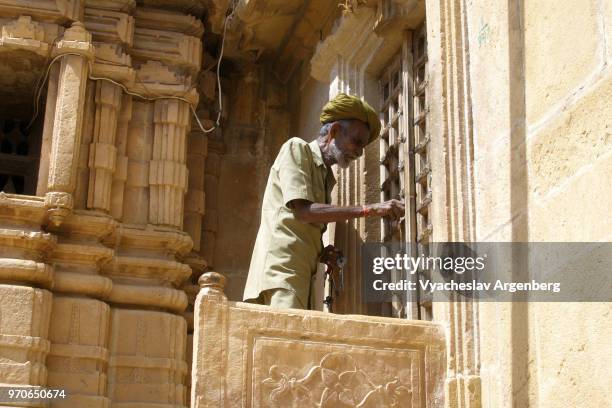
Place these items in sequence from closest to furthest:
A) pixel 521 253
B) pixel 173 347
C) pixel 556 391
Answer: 1. pixel 556 391
2. pixel 521 253
3. pixel 173 347

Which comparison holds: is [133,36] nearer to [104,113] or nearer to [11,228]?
[104,113]

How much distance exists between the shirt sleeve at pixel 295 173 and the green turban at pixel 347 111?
0.26 metres

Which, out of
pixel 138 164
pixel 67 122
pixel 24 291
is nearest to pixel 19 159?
pixel 67 122

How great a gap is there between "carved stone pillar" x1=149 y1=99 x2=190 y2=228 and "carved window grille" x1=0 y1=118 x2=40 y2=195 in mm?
979

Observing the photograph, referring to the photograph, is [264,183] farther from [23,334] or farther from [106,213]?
[23,334]

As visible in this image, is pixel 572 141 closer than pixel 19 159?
Yes

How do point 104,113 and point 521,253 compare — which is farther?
point 104,113

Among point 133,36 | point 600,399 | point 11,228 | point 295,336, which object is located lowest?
point 600,399

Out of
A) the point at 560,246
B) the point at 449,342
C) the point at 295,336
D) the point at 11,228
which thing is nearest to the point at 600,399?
the point at 560,246

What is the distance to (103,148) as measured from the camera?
8.02 meters

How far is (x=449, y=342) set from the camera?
4539 mm

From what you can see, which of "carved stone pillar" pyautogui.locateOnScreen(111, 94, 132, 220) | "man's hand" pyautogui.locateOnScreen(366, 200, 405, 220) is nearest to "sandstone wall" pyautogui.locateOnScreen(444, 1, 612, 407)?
"man's hand" pyautogui.locateOnScreen(366, 200, 405, 220)

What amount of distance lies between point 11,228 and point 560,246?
4.68m

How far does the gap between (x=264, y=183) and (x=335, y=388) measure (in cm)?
432
